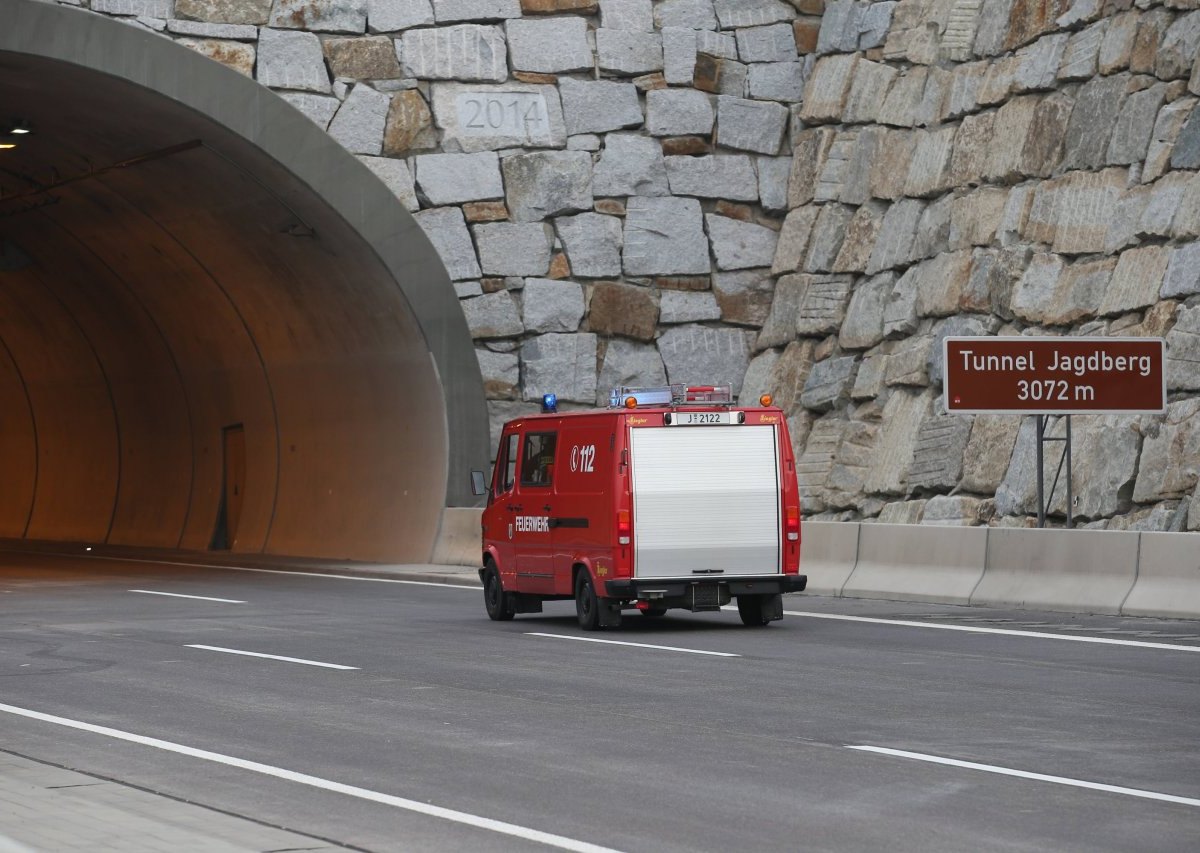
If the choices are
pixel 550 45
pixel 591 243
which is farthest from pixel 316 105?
pixel 591 243

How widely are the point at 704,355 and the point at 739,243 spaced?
1.93 metres

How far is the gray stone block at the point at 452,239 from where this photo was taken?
30281mm

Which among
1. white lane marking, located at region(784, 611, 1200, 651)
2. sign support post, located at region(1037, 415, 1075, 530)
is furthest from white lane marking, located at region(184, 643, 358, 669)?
sign support post, located at region(1037, 415, 1075, 530)

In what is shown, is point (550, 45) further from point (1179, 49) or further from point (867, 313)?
point (1179, 49)

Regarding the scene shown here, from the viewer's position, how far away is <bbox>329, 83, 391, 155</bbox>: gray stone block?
29.7 m

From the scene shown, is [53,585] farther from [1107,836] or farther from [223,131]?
[1107,836]

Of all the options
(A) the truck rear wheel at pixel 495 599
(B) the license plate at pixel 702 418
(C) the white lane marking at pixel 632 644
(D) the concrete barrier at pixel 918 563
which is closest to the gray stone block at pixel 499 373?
(D) the concrete barrier at pixel 918 563

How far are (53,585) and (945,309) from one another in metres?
12.8

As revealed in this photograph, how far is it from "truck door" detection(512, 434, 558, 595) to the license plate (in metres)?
1.59

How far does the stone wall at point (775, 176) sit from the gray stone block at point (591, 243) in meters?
0.04

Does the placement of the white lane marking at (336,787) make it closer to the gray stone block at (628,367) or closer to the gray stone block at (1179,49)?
the gray stone block at (1179,49)

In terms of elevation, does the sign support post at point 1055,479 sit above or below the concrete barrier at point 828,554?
above

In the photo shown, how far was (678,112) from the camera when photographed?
31.4 metres

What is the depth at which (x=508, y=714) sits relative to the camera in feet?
40.0
